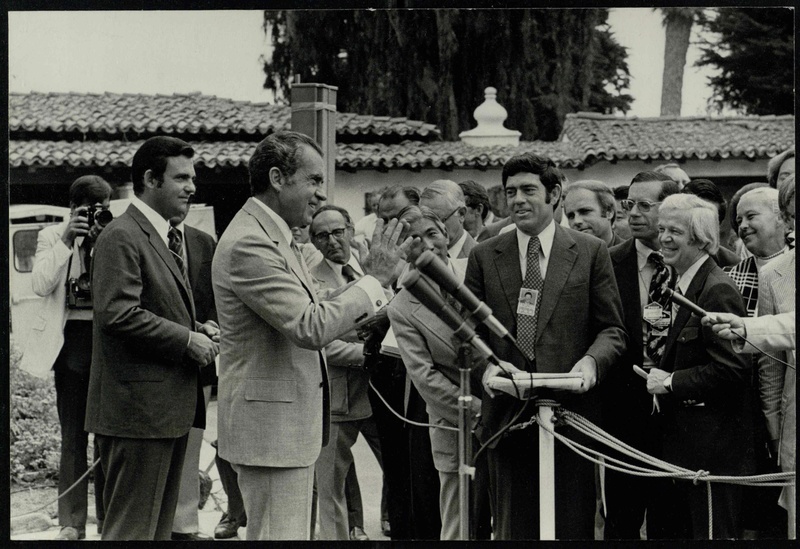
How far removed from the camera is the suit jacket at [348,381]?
16.8ft

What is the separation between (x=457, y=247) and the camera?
5.35 metres

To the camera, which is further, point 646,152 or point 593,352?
point 646,152

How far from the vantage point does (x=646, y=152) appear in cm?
1283

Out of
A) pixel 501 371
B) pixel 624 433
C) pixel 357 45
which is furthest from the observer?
pixel 357 45

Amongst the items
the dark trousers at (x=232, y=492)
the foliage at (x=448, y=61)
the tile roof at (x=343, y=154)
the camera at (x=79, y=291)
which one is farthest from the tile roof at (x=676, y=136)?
the camera at (x=79, y=291)

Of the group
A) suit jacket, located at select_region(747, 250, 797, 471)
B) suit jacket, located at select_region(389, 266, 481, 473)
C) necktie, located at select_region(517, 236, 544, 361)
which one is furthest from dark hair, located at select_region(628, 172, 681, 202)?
suit jacket, located at select_region(389, 266, 481, 473)

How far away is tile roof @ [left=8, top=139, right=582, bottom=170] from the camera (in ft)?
35.4

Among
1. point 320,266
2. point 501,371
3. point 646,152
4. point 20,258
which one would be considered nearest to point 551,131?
point 646,152

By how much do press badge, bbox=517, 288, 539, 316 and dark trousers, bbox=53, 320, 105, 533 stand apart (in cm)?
219

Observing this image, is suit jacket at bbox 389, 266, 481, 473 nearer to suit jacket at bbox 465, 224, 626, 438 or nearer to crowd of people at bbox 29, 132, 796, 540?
crowd of people at bbox 29, 132, 796, 540

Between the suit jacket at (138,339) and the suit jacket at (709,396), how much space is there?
2.01 metres

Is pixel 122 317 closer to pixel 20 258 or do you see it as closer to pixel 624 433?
pixel 624 433

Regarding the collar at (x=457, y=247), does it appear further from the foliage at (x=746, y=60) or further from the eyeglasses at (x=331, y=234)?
the foliage at (x=746, y=60)

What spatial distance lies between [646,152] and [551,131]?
464 centimetres
